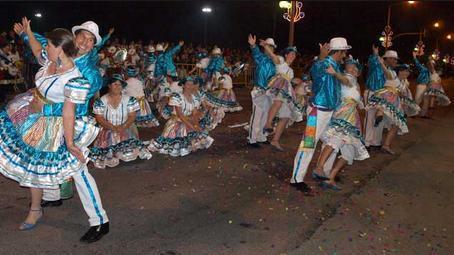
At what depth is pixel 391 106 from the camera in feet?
27.3

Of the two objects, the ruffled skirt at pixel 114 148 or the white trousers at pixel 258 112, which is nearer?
the ruffled skirt at pixel 114 148

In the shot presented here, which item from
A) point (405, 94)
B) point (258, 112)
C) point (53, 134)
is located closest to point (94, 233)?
point (53, 134)

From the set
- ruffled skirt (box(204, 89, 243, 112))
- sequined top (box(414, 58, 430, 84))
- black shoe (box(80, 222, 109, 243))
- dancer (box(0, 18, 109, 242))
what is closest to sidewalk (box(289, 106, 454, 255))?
black shoe (box(80, 222, 109, 243))

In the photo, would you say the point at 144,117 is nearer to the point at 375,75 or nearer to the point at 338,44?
the point at 375,75

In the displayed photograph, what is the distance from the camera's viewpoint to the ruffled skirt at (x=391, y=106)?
8.27 m

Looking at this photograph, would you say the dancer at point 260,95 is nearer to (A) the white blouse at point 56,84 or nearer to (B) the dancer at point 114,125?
(B) the dancer at point 114,125

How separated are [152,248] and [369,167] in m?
4.51

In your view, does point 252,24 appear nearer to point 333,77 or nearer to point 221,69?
point 221,69

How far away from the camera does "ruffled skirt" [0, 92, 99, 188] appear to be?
399 centimetres

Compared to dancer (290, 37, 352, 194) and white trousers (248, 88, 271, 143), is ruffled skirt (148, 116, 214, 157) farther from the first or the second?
dancer (290, 37, 352, 194)

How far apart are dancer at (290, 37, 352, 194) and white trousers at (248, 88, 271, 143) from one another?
2535 mm

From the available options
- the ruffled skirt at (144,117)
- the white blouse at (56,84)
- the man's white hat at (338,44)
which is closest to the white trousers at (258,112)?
the ruffled skirt at (144,117)

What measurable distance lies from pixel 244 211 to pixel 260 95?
3.55 metres

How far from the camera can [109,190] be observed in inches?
224
